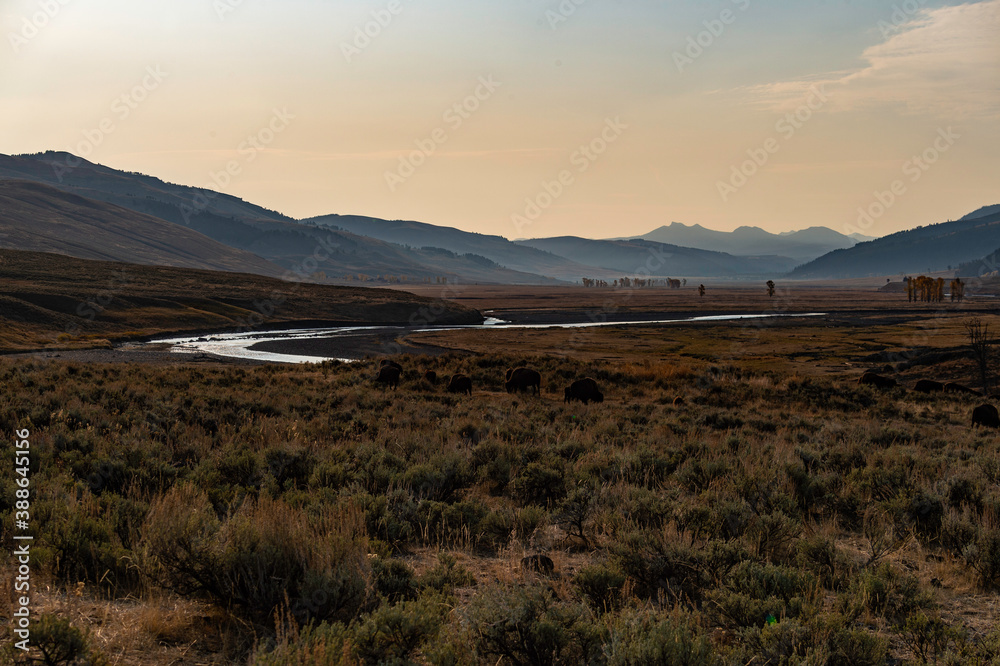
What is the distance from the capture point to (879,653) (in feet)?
14.2

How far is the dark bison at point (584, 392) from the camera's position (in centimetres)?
2514

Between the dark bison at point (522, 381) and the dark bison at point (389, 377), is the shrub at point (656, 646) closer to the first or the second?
the dark bison at point (522, 381)

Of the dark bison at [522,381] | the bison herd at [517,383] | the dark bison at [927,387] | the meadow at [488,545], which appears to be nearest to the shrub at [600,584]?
the meadow at [488,545]

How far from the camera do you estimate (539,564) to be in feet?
20.3

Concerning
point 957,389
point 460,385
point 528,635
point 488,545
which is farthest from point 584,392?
point 528,635

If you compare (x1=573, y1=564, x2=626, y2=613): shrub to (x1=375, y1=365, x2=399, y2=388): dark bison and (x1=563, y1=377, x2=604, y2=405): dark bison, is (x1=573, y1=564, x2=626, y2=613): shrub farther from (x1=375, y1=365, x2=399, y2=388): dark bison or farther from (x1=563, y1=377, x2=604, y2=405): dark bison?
(x1=375, y1=365, x2=399, y2=388): dark bison

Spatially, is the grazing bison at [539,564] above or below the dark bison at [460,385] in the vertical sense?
above

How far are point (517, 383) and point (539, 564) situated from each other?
22387 mm

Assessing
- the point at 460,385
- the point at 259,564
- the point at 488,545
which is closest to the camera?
the point at 259,564

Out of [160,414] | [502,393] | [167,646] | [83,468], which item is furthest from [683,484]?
[502,393]

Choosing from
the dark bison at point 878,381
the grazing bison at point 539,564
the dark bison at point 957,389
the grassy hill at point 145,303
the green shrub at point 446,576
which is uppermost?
the grassy hill at point 145,303

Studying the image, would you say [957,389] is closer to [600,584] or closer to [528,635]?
[600,584]

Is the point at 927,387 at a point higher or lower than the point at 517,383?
lower

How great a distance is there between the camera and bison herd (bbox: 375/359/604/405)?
25266 mm
